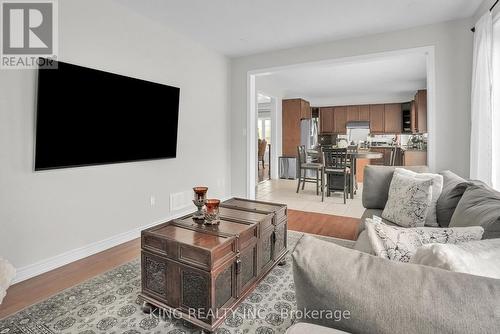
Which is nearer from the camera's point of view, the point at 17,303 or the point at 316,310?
the point at 316,310

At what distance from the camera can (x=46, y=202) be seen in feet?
7.85

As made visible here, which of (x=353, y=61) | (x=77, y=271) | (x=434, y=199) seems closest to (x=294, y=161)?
(x=353, y=61)

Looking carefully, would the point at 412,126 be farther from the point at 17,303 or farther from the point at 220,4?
the point at 17,303

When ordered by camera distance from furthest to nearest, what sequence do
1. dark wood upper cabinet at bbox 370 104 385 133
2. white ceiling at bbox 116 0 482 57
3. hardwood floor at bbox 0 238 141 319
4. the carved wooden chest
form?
dark wood upper cabinet at bbox 370 104 385 133
white ceiling at bbox 116 0 482 57
hardwood floor at bbox 0 238 141 319
the carved wooden chest

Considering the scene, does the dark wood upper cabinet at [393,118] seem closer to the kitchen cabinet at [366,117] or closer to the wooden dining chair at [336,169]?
the kitchen cabinet at [366,117]

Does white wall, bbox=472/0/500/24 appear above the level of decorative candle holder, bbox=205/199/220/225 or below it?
above

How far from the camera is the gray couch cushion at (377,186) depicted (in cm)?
272

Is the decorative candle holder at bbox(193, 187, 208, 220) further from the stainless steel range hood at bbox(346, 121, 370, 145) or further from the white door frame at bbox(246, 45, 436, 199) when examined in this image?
the stainless steel range hood at bbox(346, 121, 370, 145)

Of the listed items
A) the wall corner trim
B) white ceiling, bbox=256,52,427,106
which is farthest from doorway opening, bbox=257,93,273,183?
the wall corner trim

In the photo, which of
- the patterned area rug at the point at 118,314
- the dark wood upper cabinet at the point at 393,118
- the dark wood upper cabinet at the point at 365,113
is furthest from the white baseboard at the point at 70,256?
the dark wood upper cabinet at the point at 393,118

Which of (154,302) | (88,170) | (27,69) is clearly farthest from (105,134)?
(154,302)

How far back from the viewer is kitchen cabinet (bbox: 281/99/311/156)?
7.94m

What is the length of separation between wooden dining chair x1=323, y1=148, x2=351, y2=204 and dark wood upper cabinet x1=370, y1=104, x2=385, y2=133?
411cm

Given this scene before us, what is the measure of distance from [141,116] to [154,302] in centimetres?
209
